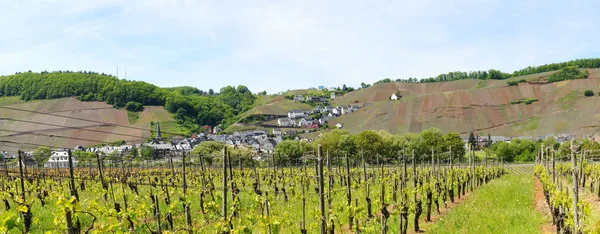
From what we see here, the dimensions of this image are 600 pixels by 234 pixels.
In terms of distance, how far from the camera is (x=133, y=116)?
445ft

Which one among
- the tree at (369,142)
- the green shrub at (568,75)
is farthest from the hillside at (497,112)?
the tree at (369,142)

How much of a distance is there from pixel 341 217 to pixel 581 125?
103 metres

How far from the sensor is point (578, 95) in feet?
390

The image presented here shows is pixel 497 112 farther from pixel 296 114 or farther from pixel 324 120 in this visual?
pixel 296 114

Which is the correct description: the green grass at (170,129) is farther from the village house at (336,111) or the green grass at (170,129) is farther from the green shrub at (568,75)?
the green shrub at (568,75)

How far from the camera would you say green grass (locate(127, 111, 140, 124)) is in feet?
433

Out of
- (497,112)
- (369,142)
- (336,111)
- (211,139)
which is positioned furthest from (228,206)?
(336,111)

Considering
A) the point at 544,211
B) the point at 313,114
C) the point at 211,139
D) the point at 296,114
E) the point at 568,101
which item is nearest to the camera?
the point at 544,211

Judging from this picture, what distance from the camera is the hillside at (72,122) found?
108875mm

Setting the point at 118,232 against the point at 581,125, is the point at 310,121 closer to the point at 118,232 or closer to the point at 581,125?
the point at 581,125

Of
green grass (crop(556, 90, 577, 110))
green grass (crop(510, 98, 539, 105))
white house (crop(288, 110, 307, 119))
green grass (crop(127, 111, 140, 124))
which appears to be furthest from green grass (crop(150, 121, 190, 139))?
green grass (crop(556, 90, 577, 110))

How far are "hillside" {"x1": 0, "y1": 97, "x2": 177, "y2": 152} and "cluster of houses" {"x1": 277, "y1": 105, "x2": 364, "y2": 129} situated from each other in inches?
1586

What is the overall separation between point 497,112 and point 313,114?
65248mm

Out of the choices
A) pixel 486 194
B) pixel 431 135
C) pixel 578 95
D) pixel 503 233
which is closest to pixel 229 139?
pixel 431 135
